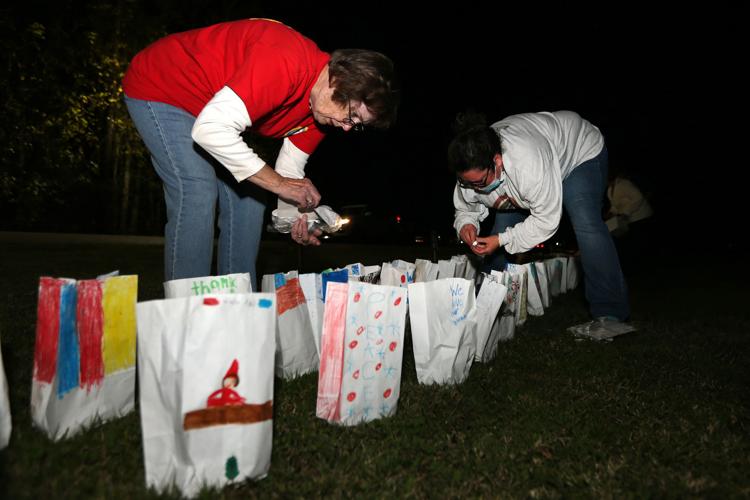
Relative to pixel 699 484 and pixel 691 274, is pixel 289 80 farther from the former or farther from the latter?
pixel 691 274

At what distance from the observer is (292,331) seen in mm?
2232

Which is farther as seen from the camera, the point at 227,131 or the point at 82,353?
the point at 227,131

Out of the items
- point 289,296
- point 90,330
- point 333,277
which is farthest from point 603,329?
point 90,330

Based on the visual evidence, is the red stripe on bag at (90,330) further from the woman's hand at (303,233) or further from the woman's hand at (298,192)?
the woman's hand at (303,233)

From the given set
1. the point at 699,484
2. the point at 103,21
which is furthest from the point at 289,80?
the point at 103,21

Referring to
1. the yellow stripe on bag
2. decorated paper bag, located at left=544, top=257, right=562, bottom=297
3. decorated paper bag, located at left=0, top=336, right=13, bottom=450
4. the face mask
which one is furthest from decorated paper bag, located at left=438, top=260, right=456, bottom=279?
decorated paper bag, located at left=0, top=336, right=13, bottom=450

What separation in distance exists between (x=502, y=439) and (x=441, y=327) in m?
0.56

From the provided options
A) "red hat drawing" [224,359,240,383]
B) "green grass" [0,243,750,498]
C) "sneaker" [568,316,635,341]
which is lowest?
"green grass" [0,243,750,498]

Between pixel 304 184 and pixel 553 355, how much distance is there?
56.8 inches

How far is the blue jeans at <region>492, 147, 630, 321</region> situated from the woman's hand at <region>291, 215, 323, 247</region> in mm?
1376

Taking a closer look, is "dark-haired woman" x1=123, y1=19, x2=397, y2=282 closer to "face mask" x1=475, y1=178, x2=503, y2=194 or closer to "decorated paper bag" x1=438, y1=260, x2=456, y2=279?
"face mask" x1=475, y1=178, x2=503, y2=194

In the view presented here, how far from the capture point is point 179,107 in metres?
2.35

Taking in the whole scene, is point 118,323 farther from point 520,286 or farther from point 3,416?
point 520,286

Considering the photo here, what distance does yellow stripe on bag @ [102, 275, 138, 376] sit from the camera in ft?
5.34
